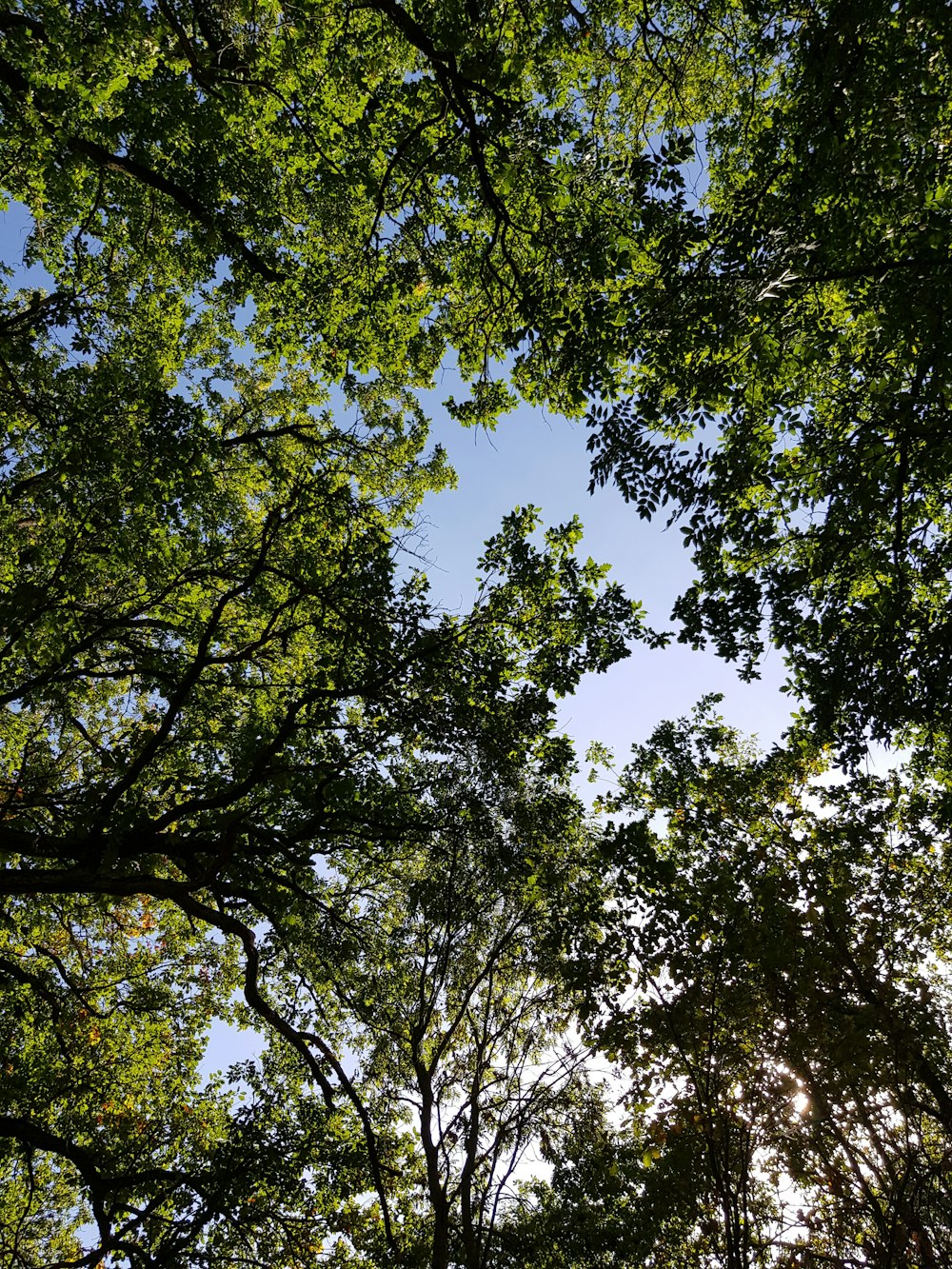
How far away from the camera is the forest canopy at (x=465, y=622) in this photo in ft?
17.8

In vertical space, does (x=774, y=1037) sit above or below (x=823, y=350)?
below

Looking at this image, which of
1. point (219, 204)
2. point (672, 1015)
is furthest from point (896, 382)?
point (219, 204)

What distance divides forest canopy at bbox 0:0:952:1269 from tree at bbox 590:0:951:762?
2.4 inches

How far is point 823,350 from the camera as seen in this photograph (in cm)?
668

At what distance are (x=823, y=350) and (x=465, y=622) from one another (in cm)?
511

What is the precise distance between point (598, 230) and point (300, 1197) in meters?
11.6

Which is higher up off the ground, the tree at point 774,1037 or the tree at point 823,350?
the tree at point 823,350

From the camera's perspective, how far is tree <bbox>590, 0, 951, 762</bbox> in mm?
4719

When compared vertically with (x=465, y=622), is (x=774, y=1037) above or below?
below

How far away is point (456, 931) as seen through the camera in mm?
9914

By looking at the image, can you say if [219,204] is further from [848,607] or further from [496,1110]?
[496,1110]

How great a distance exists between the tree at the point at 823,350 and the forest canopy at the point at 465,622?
0.06 meters

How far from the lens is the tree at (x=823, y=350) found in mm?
4719

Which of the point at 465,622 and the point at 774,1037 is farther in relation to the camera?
the point at 465,622
